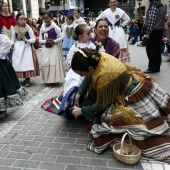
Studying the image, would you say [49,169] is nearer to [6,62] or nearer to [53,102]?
[53,102]

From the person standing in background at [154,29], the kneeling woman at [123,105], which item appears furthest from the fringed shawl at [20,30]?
the kneeling woman at [123,105]

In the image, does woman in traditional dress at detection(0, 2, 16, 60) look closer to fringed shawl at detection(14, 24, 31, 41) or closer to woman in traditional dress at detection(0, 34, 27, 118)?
fringed shawl at detection(14, 24, 31, 41)

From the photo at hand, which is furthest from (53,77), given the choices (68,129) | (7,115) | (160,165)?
(160,165)

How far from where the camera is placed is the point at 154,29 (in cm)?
629

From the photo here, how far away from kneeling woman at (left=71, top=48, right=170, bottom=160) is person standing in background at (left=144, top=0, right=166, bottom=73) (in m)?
3.75

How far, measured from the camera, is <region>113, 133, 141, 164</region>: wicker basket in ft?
8.27

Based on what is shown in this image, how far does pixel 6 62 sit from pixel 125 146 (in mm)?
2306

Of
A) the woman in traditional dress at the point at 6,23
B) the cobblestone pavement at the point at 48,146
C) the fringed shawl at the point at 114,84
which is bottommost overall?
the cobblestone pavement at the point at 48,146

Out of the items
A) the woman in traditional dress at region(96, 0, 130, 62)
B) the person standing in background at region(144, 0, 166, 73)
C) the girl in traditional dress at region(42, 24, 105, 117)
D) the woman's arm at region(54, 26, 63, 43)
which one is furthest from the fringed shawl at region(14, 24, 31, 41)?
the person standing in background at region(144, 0, 166, 73)

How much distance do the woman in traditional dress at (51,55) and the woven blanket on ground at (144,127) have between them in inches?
123

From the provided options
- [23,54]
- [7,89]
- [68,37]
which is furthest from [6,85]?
[68,37]

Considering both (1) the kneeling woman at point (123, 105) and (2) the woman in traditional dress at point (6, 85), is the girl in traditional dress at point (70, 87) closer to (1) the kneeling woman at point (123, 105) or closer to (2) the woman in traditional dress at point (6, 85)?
(1) the kneeling woman at point (123, 105)

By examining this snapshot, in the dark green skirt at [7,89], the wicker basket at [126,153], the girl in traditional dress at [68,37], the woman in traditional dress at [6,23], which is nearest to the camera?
the wicker basket at [126,153]

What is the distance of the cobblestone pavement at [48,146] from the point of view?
2.59 m
